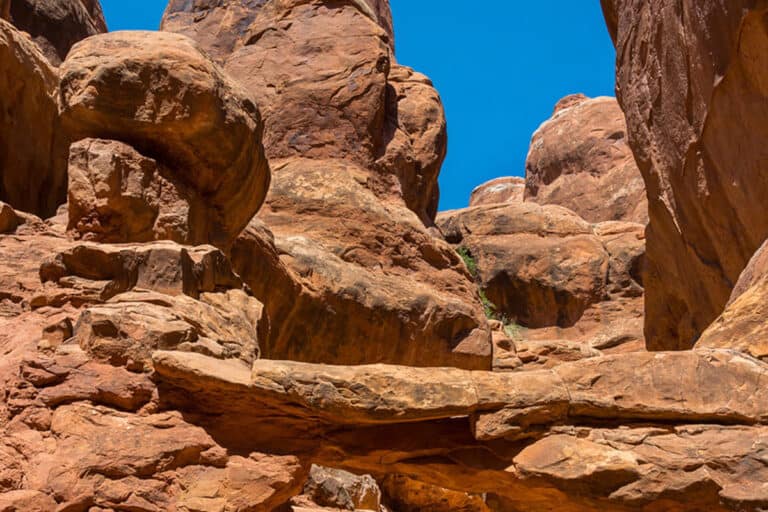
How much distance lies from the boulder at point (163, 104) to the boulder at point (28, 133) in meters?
2.27

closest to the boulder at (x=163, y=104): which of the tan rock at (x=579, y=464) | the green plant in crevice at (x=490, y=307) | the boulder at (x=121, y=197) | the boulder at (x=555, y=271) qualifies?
the boulder at (x=121, y=197)

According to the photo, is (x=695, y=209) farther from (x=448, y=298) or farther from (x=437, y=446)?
(x=437, y=446)

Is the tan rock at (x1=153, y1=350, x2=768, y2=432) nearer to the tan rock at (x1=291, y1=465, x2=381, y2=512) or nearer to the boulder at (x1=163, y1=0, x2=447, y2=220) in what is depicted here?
the tan rock at (x1=291, y1=465, x2=381, y2=512)

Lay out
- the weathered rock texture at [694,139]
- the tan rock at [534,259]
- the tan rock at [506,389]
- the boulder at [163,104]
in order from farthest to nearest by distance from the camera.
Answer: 1. the tan rock at [534,259]
2. the weathered rock texture at [694,139]
3. the boulder at [163,104]
4. the tan rock at [506,389]

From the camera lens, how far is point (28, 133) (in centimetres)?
1098

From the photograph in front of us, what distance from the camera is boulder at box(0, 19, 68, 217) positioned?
10.6 metres

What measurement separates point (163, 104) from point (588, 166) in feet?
77.4

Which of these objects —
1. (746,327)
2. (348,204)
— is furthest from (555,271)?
(746,327)

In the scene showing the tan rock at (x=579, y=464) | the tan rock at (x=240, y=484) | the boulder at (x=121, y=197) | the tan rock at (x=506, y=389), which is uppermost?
the boulder at (x=121, y=197)

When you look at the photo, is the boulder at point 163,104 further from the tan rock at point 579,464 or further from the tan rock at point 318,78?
the tan rock at point 318,78

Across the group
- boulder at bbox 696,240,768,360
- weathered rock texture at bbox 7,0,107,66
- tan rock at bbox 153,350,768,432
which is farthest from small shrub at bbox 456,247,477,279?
tan rock at bbox 153,350,768,432

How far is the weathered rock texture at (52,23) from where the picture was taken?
55.2ft

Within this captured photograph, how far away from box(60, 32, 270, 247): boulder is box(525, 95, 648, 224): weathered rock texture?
67.3ft

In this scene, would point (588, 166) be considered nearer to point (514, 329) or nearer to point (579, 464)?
point (514, 329)
